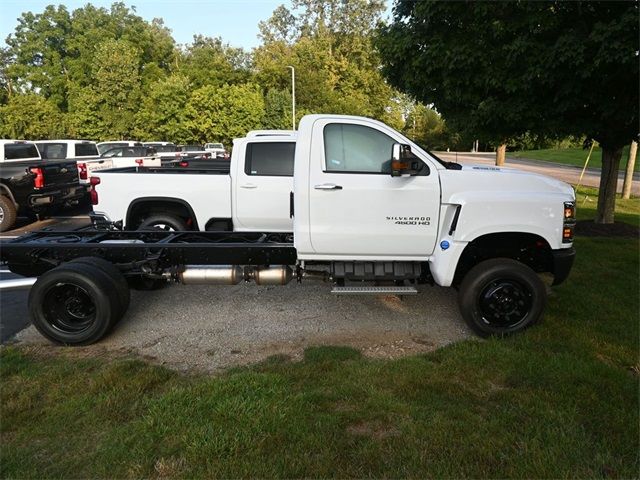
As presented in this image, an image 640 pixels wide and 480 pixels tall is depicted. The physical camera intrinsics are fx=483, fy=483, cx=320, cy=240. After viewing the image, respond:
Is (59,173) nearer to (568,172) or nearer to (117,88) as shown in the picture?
(568,172)

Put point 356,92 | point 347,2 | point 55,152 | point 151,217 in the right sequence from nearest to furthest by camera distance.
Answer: point 151,217 < point 55,152 < point 356,92 < point 347,2

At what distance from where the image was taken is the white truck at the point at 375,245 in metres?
4.60

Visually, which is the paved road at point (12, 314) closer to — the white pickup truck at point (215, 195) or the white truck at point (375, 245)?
the white truck at point (375, 245)

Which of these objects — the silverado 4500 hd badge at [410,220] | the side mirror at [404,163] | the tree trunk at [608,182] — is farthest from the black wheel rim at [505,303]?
the tree trunk at [608,182]

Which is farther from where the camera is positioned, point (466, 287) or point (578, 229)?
point (578, 229)

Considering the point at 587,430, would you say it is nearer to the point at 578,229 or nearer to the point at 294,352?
the point at 294,352

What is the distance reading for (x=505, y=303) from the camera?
476cm

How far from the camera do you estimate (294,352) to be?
177 inches

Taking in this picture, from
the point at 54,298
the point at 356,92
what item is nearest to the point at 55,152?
the point at 54,298

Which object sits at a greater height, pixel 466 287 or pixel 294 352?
pixel 466 287

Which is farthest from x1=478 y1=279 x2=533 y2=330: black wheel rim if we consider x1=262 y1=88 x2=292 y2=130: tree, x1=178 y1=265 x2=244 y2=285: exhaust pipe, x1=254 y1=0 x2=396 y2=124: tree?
x1=262 y1=88 x2=292 y2=130: tree

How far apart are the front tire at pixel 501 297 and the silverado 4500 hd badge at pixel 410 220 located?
0.68m

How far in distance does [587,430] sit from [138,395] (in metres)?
3.13

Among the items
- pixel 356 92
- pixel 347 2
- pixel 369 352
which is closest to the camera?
pixel 369 352
